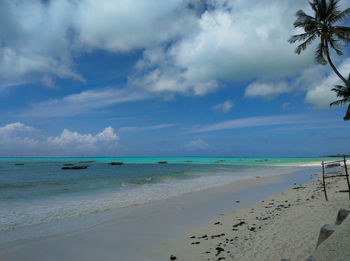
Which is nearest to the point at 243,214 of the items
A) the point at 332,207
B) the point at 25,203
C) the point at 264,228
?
the point at 264,228

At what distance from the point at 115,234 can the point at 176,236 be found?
7.10 ft

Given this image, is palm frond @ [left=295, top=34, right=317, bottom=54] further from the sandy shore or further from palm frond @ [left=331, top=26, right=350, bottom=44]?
the sandy shore

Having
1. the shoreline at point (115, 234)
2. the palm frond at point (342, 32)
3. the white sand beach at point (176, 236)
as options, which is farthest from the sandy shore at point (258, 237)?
the palm frond at point (342, 32)

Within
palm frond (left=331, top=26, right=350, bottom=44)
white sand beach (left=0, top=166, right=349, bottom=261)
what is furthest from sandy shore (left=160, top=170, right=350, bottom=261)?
palm frond (left=331, top=26, right=350, bottom=44)

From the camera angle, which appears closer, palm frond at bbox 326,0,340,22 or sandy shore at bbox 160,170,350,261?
sandy shore at bbox 160,170,350,261

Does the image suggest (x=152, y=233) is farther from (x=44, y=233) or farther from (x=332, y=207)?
(x=332, y=207)

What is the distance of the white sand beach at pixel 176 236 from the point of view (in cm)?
581

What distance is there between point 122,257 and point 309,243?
15.5ft

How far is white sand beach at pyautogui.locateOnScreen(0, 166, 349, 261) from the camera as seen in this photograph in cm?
581

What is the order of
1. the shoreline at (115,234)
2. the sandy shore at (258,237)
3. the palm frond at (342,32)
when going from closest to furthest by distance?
the sandy shore at (258,237) < the shoreline at (115,234) < the palm frond at (342,32)

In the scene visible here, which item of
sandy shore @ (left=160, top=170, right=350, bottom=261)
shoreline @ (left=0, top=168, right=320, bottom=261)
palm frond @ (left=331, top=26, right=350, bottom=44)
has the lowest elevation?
shoreline @ (left=0, top=168, right=320, bottom=261)

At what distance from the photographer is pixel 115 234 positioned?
7930 mm

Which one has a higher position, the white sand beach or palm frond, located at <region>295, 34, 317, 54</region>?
palm frond, located at <region>295, 34, 317, 54</region>

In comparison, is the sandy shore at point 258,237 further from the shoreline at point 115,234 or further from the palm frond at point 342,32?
the palm frond at point 342,32
